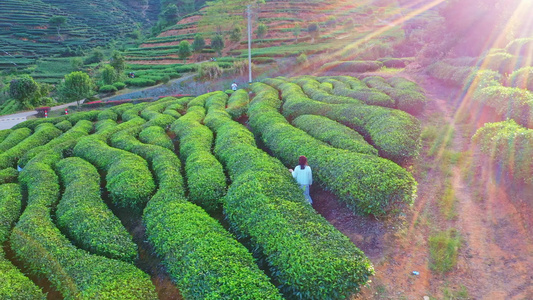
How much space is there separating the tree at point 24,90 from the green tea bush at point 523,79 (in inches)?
1457

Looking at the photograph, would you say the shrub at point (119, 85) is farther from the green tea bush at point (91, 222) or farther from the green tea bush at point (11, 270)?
the green tea bush at point (91, 222)

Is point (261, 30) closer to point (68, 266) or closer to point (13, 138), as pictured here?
point (13, 138)

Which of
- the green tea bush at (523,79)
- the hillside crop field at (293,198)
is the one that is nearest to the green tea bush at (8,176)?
the hillside crop field at (293,198)

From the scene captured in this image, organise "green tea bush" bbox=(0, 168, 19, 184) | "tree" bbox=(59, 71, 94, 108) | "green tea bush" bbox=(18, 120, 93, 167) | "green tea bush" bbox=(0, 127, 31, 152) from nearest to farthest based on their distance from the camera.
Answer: "green tea bush" bbox=(0, 168, 19, 184)
"green tea bush" bbox=(18, 120, 93, 167)
"green tea bush" bbox=(0, 127, 31, 152)
"tree" bbox=(59, 71, 94, 108)

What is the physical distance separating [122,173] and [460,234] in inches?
397

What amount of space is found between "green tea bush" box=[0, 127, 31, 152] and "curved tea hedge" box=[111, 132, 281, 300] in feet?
43.9

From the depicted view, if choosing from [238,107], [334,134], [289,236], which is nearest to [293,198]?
[289,236]

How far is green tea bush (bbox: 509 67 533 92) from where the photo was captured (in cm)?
1219

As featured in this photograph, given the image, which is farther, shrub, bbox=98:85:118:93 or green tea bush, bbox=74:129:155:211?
shrub, bbox=98:85:118:93

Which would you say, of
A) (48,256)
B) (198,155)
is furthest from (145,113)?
(48,256)

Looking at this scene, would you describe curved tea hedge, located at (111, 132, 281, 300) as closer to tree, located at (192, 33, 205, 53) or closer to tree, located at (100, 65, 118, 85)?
tree, located at (100, 65, 118, 85)

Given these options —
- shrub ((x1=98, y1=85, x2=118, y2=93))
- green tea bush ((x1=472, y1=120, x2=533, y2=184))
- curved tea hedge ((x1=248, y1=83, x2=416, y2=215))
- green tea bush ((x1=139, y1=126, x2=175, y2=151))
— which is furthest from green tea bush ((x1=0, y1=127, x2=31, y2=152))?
green tea bush ((x1=472, y1=120, x2=533, y2=184))

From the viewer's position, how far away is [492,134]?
8.88 meters

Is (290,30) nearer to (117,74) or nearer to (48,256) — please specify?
(117,74)
